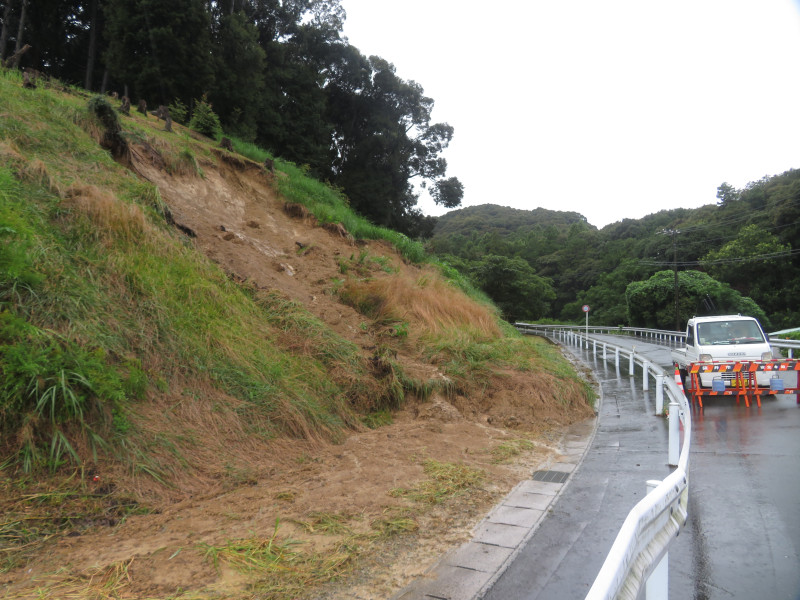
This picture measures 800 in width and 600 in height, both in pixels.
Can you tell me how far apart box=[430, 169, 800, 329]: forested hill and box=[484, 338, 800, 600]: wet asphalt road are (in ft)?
71.0

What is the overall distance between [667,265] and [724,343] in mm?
46267

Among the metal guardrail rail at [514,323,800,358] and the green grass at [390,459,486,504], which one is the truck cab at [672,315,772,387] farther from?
the metal guardrail rail at [514,323,800,358]

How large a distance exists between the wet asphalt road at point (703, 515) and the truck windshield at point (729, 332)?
3.15 metres

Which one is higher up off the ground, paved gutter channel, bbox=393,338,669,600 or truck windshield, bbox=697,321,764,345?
truck windshield, bbox=697,321,764,345

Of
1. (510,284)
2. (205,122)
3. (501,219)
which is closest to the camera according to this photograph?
(205,122)

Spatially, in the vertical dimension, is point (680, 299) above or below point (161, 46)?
below

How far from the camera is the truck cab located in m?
11.5

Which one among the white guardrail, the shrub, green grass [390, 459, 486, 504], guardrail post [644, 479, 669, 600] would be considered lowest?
green grass [390, 459, 486, 504]

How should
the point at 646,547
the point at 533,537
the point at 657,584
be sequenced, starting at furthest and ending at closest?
the point at 533,537 → the point at 657,584 → the point at 646,547

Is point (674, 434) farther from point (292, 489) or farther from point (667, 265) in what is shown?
point (667, 265)

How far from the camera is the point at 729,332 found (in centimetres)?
1240

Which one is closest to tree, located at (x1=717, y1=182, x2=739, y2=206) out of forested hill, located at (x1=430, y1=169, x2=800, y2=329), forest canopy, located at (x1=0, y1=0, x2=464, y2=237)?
forested hill, located at (x1=430, y1=169, x2=800, y2=329)

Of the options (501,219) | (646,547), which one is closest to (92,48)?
(646,547)

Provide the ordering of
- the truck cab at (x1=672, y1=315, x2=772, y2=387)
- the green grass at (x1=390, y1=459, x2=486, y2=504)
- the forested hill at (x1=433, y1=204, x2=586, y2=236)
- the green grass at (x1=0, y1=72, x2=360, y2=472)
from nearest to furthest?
1. the green grass at (x1=0, y1=72, x2=360, y2=472)
2. the green grass at (x1=390, y1=459, x2=486, y2=504)
3. the truck cab at (x1=672, y1=315, x2=772, y2=387)
4. the forested hill at (x1=433, y1=204, x2=586, y2=236)
